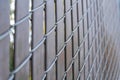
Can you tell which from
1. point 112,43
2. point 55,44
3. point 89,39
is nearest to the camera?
point 55,44

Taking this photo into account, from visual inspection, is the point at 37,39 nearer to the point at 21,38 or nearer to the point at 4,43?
the point at 21,38

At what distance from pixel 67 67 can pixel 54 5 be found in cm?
31

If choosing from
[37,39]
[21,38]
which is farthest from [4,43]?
[37,39]

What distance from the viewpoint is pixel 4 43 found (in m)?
0.75

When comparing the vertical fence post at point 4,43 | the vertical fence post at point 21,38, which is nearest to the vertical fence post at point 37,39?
the vertical fence post at point 21,38

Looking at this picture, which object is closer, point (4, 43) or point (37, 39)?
point (4, 43)

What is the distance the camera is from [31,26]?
0.96 meters

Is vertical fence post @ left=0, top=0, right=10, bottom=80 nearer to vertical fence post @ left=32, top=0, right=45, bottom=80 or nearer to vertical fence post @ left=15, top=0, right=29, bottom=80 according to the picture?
vertical fence post @ left=15, top=0, right=29, bottom=80

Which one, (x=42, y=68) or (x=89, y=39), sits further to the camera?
(x=89, y=39)

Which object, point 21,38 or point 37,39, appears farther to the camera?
point 37,39

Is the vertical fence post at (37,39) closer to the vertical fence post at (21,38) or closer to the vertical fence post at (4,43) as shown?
the vertical fence post at (21,38)

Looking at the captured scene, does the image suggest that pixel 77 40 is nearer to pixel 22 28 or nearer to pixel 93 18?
pixel 93 18

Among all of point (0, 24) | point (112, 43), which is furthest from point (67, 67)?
point (112, 43)

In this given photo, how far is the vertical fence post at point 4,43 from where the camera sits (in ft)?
2.41
